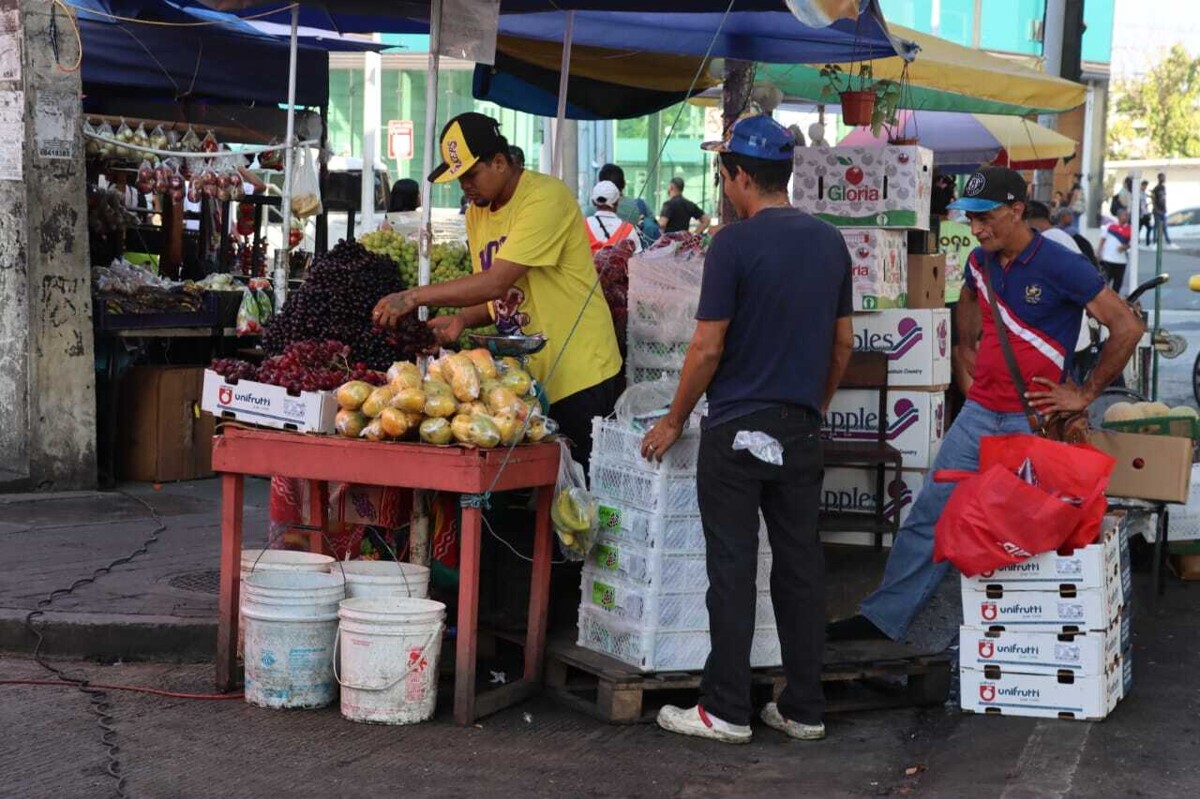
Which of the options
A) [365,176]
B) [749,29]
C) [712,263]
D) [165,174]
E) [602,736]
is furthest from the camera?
[365,176]

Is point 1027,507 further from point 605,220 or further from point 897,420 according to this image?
point 605,220

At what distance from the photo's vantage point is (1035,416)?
230 inches

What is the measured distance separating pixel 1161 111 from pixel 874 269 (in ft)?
211

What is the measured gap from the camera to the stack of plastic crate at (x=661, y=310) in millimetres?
6234

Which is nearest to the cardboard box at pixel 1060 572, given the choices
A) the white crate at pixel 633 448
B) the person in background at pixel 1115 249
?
the white crate at pixel 633 448

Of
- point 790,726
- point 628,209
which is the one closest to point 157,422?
point 790,726

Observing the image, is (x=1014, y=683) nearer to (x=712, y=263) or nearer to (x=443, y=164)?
(x=712, y=263)

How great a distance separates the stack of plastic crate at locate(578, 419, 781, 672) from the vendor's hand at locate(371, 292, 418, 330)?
2.66ft

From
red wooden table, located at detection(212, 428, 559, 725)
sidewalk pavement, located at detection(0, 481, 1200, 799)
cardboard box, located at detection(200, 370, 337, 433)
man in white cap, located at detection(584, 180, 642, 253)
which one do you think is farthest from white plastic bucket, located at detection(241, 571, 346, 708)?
man in white cap, located at detection(584, 180, 642, 253)

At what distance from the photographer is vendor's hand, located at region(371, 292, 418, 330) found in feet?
18.5

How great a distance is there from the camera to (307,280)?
19.0 feet

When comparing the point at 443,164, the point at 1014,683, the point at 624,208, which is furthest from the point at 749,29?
the point at 624,208

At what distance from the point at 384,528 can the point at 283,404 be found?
2.89 feet

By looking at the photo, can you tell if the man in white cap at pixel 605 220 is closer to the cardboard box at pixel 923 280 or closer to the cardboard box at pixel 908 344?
the cardboard box at pixel 923 280
